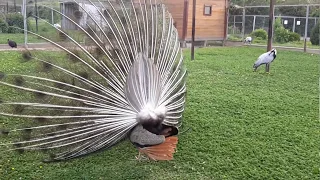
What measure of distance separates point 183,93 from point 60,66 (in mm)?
1662

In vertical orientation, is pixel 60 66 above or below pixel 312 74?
above

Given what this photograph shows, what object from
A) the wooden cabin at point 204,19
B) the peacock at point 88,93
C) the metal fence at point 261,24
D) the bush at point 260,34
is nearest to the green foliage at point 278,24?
the metal fence at point 261,24

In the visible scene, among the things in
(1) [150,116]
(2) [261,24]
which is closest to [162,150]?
(1) [150,116]

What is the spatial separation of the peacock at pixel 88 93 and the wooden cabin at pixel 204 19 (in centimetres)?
1332

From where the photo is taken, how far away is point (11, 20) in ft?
48.5

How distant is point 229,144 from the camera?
491 cm

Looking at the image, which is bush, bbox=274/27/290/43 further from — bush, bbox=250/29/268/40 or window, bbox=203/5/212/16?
window, bbox=203/5/212/16

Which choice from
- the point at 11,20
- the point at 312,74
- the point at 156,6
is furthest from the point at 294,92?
the point at 11,20

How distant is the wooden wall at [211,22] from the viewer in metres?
18.3

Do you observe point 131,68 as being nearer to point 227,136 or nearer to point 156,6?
point 156,6

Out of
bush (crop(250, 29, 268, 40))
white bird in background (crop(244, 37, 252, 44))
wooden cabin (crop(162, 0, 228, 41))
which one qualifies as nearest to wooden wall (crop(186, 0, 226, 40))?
wooden cabin (crop(162, 0, 228, 41))

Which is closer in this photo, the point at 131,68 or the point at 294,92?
the point at 131,68

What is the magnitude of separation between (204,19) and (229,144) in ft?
47.1

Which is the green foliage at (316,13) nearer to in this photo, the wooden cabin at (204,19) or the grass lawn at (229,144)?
the wooden cabin at (204,19)
